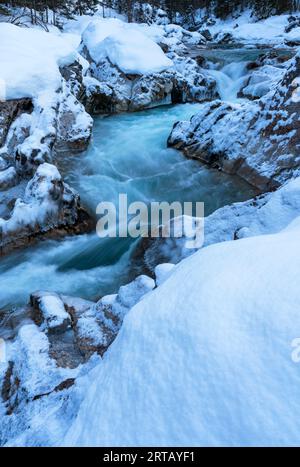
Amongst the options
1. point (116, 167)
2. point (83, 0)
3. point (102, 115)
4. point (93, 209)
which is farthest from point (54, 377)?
point (83, 0)

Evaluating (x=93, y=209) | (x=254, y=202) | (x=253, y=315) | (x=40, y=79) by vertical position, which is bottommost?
(x=93, y=209)

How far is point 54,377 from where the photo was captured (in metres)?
2.92

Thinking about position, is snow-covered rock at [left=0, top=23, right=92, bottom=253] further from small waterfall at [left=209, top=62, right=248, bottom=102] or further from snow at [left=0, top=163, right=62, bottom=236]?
small waterfall at [left=209, top=62, right=248, bottom=102]

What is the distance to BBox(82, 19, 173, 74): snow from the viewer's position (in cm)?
1245

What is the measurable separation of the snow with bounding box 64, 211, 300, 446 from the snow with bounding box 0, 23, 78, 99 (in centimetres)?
660

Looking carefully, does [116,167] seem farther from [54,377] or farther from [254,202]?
[54,377]

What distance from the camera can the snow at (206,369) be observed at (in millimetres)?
1641

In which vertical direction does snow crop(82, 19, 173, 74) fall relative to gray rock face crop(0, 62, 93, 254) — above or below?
above

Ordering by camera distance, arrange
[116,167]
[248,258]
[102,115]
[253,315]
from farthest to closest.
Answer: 1. [102,115]
2. [116,167]
3. [248,258]
4. [253,315]

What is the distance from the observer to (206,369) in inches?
73.1

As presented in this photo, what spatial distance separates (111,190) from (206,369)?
5997 millimetres

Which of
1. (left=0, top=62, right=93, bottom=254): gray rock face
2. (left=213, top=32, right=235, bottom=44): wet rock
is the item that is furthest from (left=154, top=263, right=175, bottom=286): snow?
(left=213, top=32, right=235, bottom=44): wet rock

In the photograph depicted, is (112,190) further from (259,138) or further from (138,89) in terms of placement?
(138,89)
